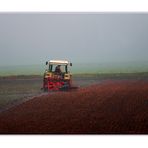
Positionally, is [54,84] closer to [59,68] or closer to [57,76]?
[57,76]

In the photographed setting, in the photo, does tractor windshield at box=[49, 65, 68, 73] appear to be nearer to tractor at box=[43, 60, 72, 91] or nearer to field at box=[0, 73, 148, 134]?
tractor at box=[43, 60, 72, 91]

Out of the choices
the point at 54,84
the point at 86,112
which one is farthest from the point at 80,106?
the point at 54,84

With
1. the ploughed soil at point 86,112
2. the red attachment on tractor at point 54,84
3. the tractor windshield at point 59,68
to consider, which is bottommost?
the ploughed soil at point 86,112

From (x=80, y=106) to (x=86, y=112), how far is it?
0.12 metres

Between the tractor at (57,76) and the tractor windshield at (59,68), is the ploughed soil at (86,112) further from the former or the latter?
the tractor windshield at (59,68)

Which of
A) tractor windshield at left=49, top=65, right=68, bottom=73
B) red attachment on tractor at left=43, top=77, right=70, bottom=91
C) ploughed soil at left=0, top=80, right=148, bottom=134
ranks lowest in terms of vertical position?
ploughed soil at left=0, top=80, right=148, bottom=134

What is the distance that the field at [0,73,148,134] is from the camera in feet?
Result: 45.1

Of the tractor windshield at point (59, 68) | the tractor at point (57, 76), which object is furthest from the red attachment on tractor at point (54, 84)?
the tractor windshield at point (59, 68)

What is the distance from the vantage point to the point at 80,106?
1386cm

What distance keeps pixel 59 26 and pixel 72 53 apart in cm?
43

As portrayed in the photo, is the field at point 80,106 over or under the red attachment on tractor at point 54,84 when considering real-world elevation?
under

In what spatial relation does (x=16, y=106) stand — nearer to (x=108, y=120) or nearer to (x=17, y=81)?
(x=17, y=81)

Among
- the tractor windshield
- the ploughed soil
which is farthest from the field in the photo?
the tractor windshield

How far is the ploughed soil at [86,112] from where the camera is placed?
45.0 feet
